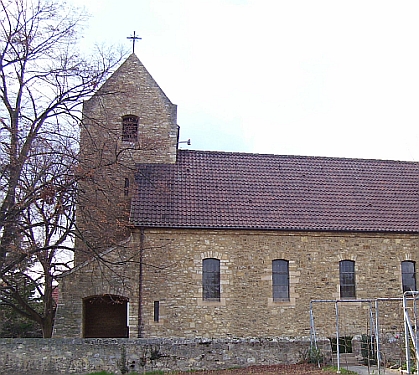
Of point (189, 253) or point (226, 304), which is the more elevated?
point (189, 253)

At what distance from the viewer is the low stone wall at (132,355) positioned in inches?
656

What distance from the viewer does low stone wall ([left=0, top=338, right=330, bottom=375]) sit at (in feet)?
→ 54.6

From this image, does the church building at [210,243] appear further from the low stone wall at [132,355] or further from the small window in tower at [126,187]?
the low stone wall at [132,355]

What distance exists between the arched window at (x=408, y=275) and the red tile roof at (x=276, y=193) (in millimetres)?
1454

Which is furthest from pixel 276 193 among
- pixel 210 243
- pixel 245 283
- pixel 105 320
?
pixel 105 320

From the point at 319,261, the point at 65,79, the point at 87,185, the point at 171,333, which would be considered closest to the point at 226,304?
the point at 171,333

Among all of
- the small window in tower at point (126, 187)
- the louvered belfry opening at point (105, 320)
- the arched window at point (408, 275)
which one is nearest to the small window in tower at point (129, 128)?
the small window in tower at point (126, 187)

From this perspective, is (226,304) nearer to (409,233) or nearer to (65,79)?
(409,233)

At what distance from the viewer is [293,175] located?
2577cm

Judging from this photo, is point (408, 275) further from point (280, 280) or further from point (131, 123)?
point (131, 123)

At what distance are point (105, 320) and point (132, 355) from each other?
6670 millimetres

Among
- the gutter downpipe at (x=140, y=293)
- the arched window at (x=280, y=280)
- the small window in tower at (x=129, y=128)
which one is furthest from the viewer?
the small window in tower at (x=129, y=128)

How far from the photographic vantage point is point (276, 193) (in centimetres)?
2441

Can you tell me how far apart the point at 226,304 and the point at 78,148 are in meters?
8.08
